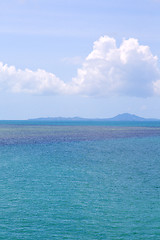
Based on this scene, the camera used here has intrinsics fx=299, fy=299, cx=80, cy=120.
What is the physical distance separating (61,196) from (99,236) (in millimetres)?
9672

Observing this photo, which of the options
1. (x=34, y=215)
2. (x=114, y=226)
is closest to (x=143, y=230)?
(x=114, y=226)

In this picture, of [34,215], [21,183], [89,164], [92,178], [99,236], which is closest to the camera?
[99,236]

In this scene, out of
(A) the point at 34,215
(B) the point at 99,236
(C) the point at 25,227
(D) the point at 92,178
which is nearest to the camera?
(B) the point at 99,236

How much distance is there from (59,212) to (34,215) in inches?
82.9

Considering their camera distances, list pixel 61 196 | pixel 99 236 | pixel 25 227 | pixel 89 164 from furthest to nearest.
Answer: pixel 89 164 → pixel 61 196 → pixel 25 227 → pixel 99 236

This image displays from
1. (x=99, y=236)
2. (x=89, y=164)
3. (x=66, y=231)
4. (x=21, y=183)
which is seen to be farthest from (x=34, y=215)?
(x=89, y=164)

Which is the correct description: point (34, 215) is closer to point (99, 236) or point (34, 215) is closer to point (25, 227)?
point (25, 227)

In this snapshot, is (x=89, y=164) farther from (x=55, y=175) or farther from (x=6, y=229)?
(x=6, y=229)

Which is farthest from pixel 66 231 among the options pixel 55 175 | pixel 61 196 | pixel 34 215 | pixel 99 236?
pixel 55 175

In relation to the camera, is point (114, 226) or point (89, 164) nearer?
point (114, 226)

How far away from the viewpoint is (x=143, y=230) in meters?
21.7

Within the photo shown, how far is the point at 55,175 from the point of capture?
3988 centimetres

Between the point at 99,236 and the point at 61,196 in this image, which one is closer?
the point at 99,236

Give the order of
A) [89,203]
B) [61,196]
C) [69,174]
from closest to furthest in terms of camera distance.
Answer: [89,203] → [61,196] → [69,174]
